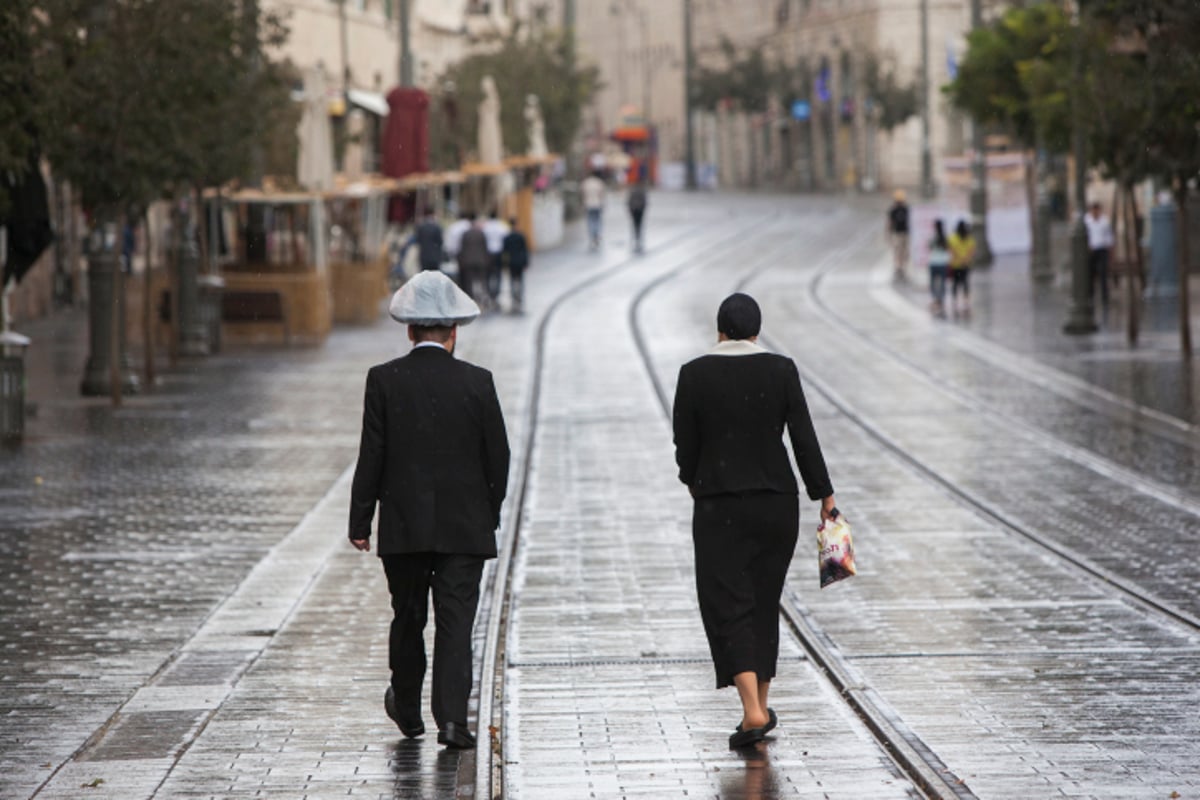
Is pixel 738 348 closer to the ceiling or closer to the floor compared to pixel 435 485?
closer to the ceiling

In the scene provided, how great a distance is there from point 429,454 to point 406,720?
95cm

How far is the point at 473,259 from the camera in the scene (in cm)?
3681

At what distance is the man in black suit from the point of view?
803cm

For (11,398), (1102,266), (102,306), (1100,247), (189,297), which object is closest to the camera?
(11,398)

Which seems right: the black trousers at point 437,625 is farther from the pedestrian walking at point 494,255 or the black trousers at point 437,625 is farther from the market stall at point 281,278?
the pedestrian walking at point 494,255

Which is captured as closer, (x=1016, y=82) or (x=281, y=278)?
(x=281, y=278)

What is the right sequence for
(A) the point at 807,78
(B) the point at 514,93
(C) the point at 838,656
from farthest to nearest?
(A) the point at 807,78 < (B) the point at 514,93 < (C) the point at 838,656

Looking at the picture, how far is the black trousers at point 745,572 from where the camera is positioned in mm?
8133

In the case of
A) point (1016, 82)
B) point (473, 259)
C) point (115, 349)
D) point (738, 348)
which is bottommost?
point (115, 349)

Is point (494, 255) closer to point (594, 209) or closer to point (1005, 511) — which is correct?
point (594, 209)

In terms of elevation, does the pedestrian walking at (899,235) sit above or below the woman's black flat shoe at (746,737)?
above

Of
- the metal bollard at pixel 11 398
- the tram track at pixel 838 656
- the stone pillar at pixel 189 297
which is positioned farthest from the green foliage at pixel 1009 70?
the metal bollard at pixel 11 398

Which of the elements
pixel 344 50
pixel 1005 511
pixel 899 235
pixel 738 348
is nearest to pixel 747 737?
pixel 738 348

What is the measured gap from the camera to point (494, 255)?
127ft
